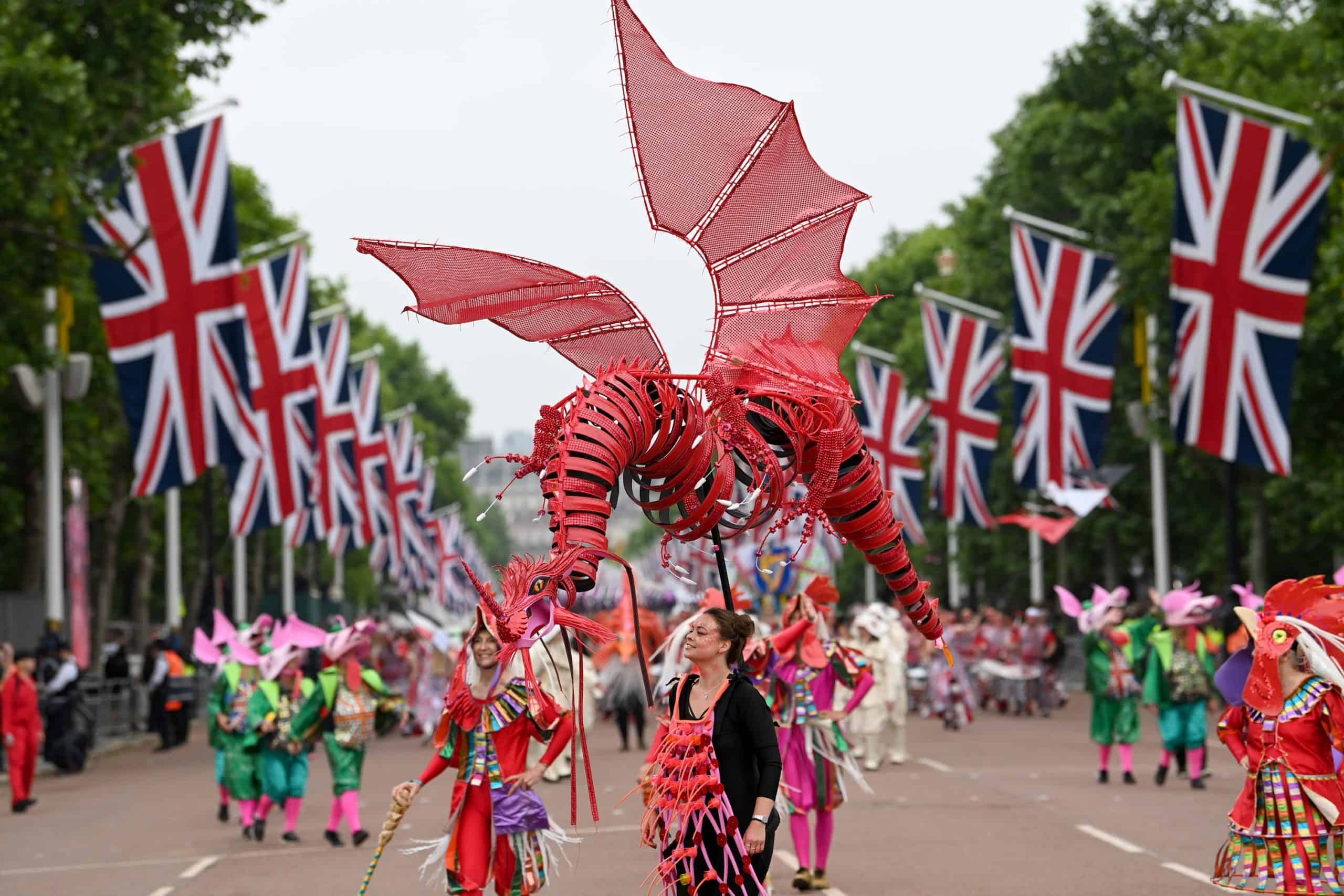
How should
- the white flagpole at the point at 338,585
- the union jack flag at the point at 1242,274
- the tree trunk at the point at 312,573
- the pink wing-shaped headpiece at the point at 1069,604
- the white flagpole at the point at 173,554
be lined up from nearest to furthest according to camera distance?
the pink wing-shaped headpiece at the point at 1069,604 → the union jack flag at the point at 1242,274 → the white flagpole at the point at 173,554 → the tree trunk at the point at 312,573 → the white flagpole at the point at 338,585

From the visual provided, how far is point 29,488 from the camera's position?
1399 inches

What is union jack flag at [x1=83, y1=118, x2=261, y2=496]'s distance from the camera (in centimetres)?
2588

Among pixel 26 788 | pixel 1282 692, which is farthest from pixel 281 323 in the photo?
pixel 1282 692

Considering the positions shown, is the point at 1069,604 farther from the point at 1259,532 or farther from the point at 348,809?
the point at 1259,532

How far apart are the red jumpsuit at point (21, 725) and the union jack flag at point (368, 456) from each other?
19.4m

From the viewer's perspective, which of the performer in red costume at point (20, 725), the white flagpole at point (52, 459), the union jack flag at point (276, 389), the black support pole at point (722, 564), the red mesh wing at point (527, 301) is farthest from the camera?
the union jack flag at point (276, 389)

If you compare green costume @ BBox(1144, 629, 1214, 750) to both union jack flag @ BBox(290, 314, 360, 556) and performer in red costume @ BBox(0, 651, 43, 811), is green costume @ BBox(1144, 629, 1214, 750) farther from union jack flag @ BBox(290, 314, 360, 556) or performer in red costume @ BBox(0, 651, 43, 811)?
union jack flag @ BBox(290, 314, 360, 556)

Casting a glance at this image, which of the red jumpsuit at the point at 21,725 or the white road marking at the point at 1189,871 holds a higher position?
the red jumpsuit at the point at 21,725

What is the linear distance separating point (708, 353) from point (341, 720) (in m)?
8.39

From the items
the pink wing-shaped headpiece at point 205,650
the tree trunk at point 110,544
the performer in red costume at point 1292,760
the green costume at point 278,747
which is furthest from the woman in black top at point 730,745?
the tree trunk at point 110,544

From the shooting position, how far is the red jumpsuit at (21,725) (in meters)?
20.5

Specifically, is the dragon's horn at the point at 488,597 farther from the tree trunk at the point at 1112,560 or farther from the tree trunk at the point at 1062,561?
the tree trunk at the point at 1062,561

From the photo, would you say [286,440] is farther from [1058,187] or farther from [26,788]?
[1058,187]

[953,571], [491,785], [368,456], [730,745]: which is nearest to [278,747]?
[491,785]
